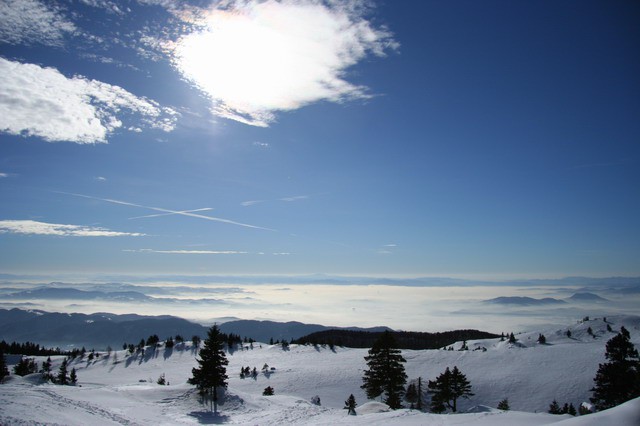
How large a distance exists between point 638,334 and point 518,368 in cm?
A: 6166

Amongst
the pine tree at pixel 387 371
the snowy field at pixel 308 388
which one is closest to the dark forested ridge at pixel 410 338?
the snowy field at pixel 308 388

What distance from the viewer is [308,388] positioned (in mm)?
70500

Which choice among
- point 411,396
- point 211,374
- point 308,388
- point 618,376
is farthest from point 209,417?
point 308,388

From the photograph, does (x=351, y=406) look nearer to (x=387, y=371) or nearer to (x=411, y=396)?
(x=387, y=371)

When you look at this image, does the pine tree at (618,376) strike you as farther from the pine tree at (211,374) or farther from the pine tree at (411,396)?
the pine tree at (211,374)

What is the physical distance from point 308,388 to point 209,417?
38.1 m

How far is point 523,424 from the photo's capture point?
18.0 m

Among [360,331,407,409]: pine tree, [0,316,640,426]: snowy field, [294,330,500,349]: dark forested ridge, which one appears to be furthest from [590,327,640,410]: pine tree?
[294,330,500,349]: dark forested ridge

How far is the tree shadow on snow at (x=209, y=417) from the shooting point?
3363 cm

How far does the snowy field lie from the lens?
21.6 m

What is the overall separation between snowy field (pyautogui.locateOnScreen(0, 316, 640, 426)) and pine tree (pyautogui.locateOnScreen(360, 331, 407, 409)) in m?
2.18

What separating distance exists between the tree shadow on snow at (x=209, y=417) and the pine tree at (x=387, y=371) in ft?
48.7

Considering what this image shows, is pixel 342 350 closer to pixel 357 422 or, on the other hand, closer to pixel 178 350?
pixel 178 350

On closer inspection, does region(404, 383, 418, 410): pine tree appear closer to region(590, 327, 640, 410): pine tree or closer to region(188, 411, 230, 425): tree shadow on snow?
region(590, 327, 640, 410): pine tree
